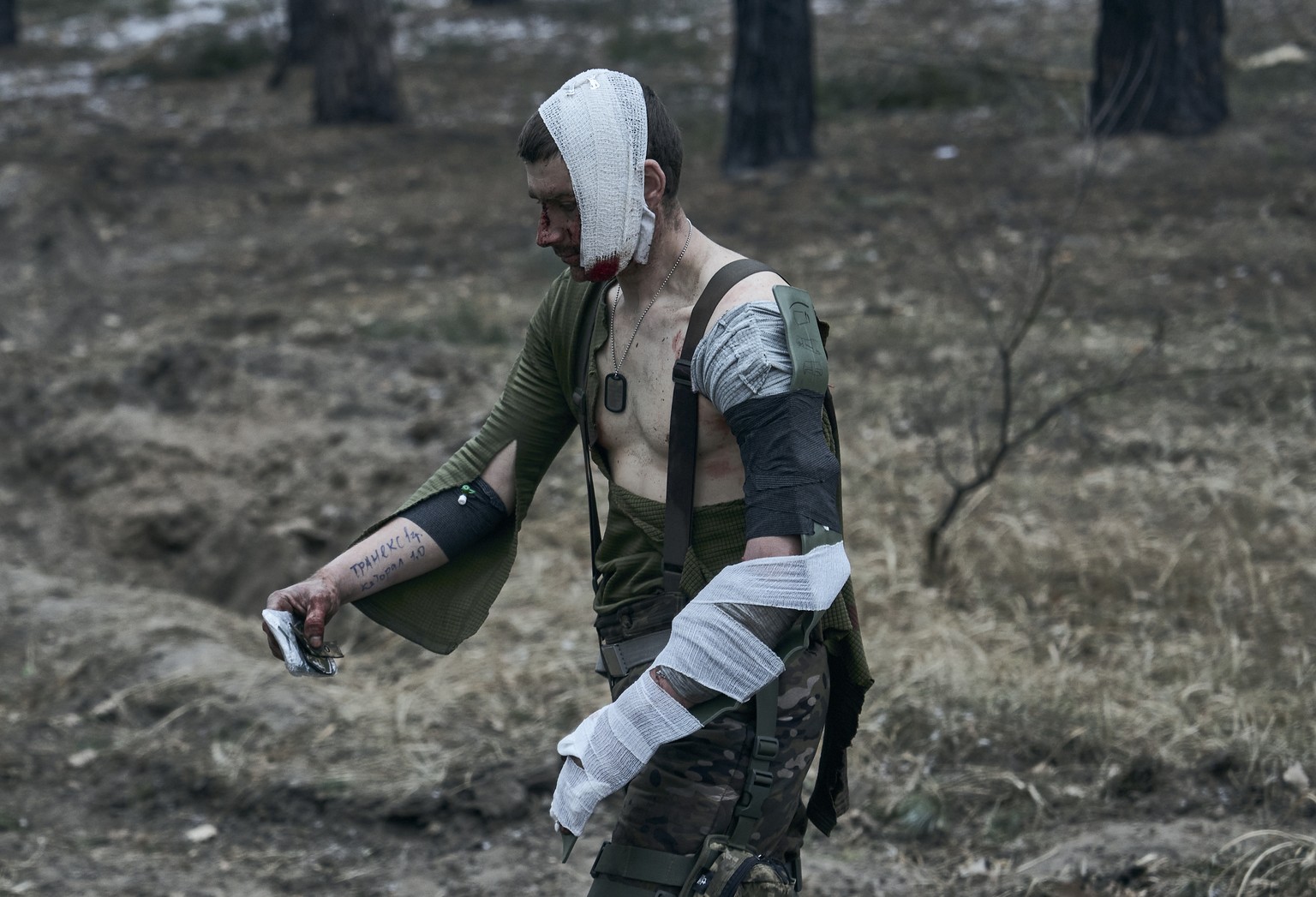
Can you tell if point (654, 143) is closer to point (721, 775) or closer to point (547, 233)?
point (547, 233)

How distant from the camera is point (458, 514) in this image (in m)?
2.99

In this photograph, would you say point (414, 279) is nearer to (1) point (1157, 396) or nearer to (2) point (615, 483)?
(1) point (1157, 396)

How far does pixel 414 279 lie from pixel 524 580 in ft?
14.1

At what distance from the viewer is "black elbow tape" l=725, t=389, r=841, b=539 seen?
2332mm

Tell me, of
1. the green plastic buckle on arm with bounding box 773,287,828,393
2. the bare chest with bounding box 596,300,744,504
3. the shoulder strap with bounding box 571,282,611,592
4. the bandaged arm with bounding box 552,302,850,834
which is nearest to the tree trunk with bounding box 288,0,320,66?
the shoulder strap with bounding box 571,282,611,592

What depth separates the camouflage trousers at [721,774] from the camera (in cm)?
261

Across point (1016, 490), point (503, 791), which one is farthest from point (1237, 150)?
point (503, 791)

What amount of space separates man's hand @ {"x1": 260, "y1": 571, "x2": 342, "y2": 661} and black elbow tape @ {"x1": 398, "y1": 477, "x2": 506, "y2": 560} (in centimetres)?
24

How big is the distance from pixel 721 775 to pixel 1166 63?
937 cm

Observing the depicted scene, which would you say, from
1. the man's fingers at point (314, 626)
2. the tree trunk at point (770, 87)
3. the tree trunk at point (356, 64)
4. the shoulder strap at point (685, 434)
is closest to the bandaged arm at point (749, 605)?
the shoulder strap at point (685, 434)

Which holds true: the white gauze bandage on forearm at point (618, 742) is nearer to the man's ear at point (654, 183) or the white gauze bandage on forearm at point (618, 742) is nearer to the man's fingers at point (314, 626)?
the man's fingers at point (314, 626)

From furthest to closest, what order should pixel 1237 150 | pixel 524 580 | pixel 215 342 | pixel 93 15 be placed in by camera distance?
pixel 93 15 < pixel 1237 150 < pixel 215 342 < pixel 524 580

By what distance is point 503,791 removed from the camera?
15.0ft

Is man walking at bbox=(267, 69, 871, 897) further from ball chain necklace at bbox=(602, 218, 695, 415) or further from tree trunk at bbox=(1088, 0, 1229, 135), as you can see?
tree trunk at bbox=(1088, 0, 1229, 135)
